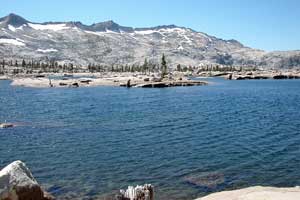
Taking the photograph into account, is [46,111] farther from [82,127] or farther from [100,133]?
[100,133]

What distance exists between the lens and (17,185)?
24859mm

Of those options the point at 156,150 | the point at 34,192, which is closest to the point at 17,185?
the point at 34,192

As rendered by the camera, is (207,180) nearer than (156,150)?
Yes

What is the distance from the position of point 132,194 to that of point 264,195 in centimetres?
868

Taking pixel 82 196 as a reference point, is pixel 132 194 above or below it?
above

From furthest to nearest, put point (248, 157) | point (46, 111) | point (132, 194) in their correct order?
1. point (46, 111)
2. point (248, 157)
3. point (132, 194)

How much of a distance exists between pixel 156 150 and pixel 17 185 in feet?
87.0

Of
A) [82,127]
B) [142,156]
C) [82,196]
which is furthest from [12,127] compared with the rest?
[82,196]

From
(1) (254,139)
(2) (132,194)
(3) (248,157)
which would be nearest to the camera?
(2) (132,194)

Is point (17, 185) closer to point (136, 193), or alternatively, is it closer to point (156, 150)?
point (136, 193)

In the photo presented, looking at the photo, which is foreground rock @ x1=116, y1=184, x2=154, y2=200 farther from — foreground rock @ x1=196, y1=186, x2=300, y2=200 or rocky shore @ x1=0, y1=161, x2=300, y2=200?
foreground rock @ x1=196, y1=186, x2=300, y2=200

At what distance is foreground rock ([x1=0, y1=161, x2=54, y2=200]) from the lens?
24178 millimetres

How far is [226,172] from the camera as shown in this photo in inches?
1609

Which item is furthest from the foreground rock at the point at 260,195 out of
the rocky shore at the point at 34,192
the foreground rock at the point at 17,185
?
the foreground rock at the point at 17,185
